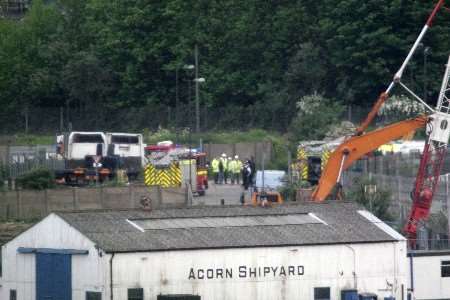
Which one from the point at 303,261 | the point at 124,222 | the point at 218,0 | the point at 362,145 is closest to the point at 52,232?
the point at 124,222

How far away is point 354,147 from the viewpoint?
63.9 m

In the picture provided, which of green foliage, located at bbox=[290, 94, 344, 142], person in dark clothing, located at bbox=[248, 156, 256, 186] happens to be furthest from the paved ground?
green foliage, located at bbox=[290, 94, 344, 142]

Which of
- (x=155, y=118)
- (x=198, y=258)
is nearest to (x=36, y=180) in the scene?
(x=198, y=258)

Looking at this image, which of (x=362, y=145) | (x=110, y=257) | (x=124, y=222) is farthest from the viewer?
(x=362, y=145)

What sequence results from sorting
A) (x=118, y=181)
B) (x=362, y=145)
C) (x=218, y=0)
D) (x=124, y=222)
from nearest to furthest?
(x=124, y=222) < (x=362, y=145) < (x=118, y=181) < (x=218, y=0)

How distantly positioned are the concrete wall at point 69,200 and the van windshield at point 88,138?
15836 mm

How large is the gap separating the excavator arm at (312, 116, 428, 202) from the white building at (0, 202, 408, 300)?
11.0 m

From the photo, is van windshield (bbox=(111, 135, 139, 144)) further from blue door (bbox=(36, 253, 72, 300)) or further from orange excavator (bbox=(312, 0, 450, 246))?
blue door (bbox=(36, 253, 72, 300))

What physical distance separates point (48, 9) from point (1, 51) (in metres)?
6.54

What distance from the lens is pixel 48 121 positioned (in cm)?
10562

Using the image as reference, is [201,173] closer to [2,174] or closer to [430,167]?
[2,174]

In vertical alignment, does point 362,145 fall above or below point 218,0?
below

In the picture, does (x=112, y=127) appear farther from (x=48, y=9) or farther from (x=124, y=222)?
(x=124, y=222)

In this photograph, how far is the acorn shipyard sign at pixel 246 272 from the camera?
48194 mm
